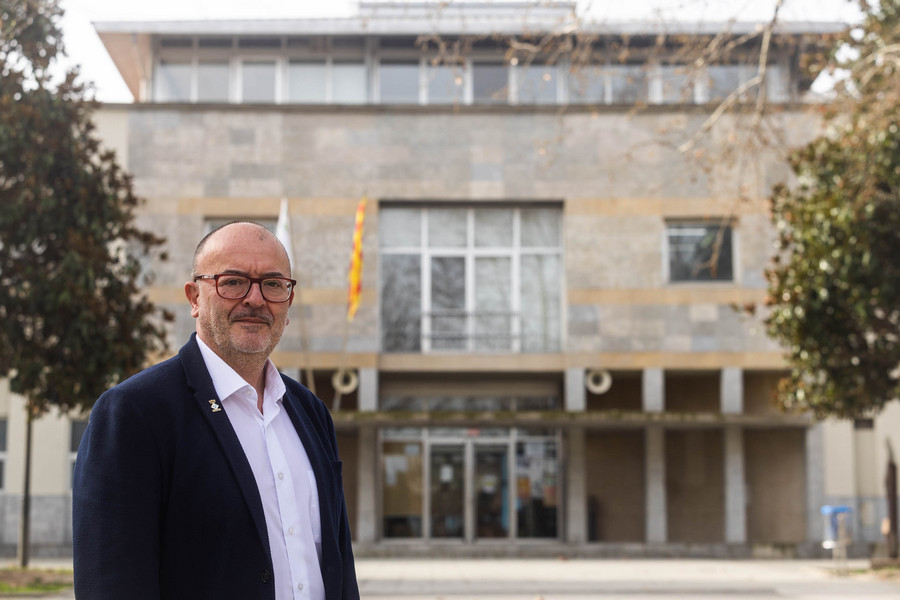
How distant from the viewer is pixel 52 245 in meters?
15.9

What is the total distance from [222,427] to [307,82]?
77.7 feet

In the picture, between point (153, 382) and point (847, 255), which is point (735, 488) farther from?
point (153, 382)

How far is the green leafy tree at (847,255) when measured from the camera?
15.1 metres

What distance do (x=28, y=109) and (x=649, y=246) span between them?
13692 mm

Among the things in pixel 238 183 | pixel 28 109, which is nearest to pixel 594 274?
pixel 238 183

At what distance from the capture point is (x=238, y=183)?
2456 centimetres

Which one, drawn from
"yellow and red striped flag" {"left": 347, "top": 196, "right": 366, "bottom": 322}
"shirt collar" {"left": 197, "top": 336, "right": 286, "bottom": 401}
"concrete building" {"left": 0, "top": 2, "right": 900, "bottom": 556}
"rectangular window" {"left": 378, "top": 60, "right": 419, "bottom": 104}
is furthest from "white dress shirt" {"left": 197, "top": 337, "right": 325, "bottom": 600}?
"rectangular window" {"left": 378, "top": 60, "right": 419, "bottom": 104}

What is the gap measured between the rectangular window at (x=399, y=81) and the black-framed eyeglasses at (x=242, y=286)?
2303 cm

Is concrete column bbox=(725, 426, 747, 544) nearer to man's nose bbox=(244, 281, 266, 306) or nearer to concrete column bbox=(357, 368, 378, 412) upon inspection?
concrete column bbox=(357, 368, 378, 412)

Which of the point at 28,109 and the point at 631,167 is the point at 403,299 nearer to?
the point at 631,167

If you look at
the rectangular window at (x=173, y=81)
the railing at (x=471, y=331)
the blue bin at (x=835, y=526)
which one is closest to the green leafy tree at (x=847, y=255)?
the blue bin at (x=835, y=526)

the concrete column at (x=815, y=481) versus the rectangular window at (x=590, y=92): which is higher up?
the rectangular window at (x=590, y=92)

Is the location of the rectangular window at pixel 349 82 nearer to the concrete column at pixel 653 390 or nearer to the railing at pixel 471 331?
the railing at pixel 471 331

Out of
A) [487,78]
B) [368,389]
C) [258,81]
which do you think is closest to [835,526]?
[368,389]
